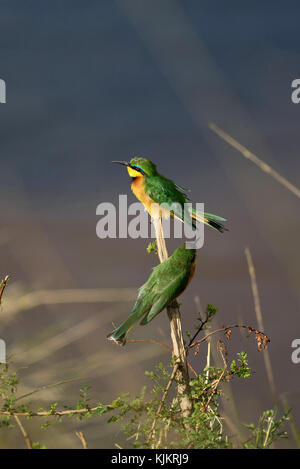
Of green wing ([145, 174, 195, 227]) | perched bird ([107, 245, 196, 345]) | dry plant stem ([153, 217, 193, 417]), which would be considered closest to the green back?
perched bird ([107, 245, 196, 345])

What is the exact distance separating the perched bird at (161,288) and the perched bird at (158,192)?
12.0 inches

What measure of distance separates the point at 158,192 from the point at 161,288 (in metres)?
0.61

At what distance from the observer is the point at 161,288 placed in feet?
10.6

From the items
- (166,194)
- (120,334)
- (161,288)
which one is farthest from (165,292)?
(166,194)

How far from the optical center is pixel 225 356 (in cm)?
336

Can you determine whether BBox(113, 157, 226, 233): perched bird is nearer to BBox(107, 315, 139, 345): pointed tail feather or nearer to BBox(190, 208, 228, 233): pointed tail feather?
BBox(190, 208, 228, 233): pointed tail feather

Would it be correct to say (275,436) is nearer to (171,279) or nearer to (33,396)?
(171,279)

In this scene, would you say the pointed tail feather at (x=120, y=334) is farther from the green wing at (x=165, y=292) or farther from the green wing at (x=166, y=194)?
the green wing at (x=166, y=194)

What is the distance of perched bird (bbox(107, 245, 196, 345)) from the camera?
10.6ft

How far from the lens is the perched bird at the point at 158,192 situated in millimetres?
3603

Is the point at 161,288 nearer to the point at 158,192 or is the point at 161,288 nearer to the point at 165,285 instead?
the point at 165,285

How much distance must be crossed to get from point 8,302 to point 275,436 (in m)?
1.58
